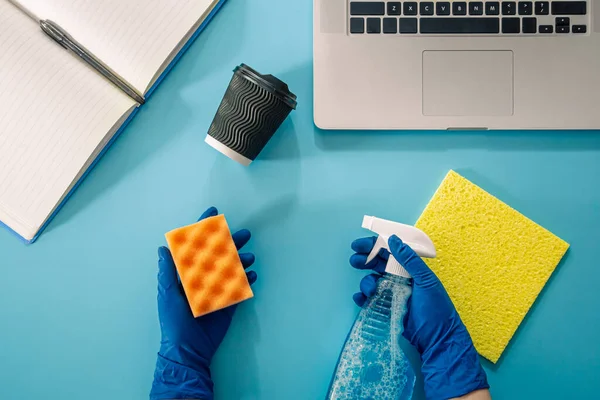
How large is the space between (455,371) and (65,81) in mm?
681

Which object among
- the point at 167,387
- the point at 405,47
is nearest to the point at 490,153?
the point at 405,47

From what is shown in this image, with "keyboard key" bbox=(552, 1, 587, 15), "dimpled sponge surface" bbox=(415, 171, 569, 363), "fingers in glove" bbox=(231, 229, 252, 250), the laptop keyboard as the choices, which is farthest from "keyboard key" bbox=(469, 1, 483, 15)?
"fingers in glove" bbox=(231, 229, 252, 250)

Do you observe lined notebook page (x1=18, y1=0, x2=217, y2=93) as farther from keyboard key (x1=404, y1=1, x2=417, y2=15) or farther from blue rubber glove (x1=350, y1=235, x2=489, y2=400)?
blue rubber glove (x1=350, y1=235, x2=489, y2=400)

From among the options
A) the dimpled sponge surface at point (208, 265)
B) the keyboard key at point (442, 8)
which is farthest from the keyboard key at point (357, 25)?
the dimpled sponge surface at point (208, 265)

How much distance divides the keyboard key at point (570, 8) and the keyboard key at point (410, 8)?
193 millimetres

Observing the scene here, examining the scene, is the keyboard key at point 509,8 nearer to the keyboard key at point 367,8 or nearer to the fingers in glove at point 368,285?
the keyboard key at point 367,8

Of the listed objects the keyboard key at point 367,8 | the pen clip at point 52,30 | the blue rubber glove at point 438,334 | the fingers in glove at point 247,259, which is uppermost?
the keyboard key at point 367,8

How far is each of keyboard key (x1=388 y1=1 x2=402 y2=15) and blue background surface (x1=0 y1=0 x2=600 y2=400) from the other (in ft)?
0.41

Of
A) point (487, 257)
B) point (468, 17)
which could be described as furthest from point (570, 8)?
point (487, 257)

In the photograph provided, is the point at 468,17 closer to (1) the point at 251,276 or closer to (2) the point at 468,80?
(2) the point at 468,80

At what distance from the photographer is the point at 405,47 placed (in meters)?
0.69

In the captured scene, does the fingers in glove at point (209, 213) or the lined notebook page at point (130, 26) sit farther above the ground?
the lined notebook page at point (130, 26)

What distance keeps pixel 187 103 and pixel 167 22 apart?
116 millimetres

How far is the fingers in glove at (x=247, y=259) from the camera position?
0.70 m
